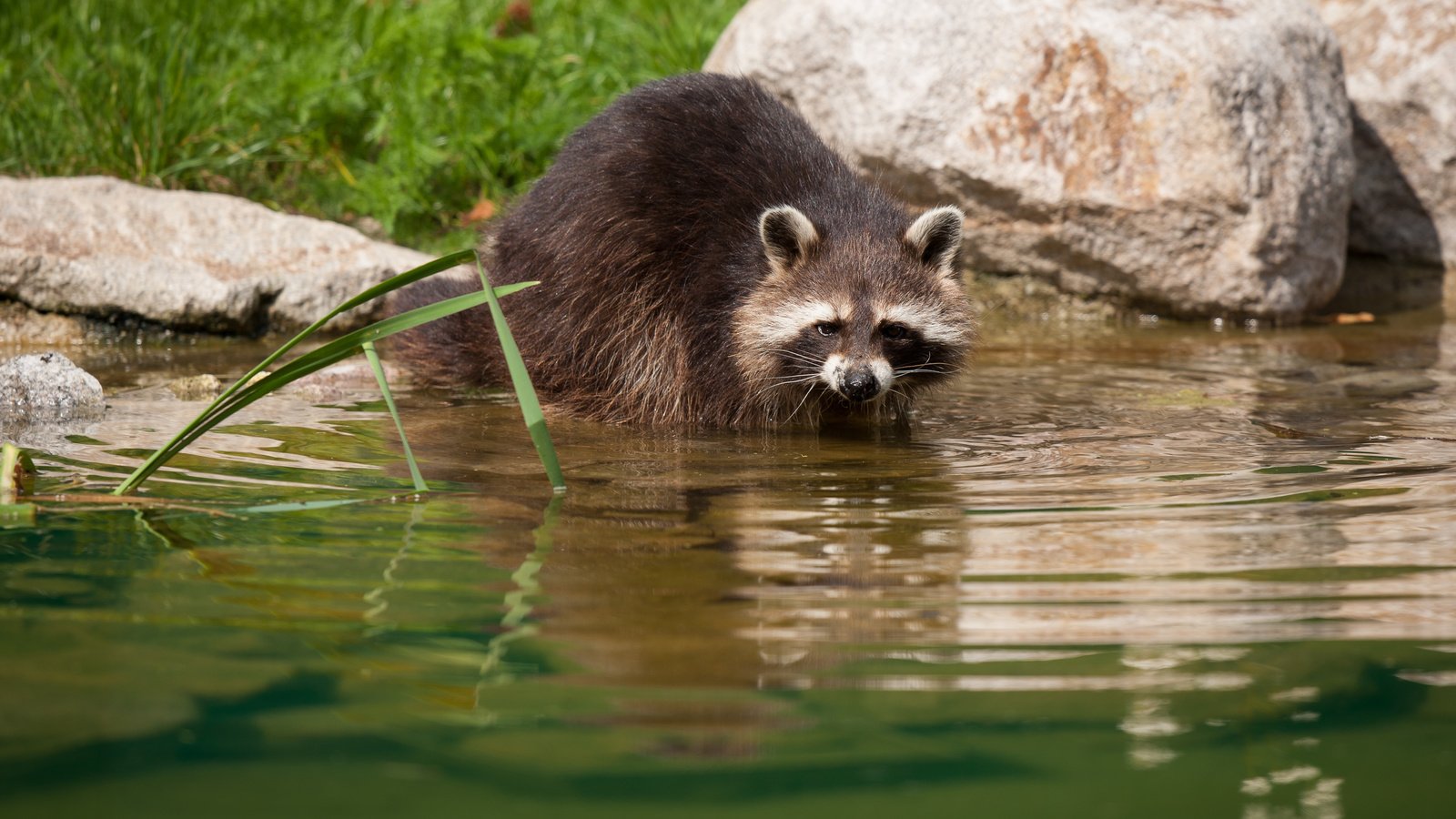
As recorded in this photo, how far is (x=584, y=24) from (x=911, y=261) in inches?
171

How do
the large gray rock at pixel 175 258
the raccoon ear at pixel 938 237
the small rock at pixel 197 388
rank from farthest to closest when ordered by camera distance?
the large gray rock at pixel 175 258, the small rock at pixel 197 388, the raccoon ear at pixel 938 237

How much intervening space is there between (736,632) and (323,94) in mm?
5565

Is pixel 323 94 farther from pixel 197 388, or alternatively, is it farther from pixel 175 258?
pixel 197 388

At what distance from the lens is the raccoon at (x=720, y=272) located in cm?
450

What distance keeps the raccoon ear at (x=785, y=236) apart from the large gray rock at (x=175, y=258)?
7.14 feet

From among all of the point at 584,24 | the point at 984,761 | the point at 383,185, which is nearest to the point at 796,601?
the point at 984,761

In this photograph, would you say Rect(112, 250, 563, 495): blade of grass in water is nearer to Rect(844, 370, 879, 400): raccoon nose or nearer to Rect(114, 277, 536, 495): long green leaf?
Rect(114, 277, 536, 495): long green leaf

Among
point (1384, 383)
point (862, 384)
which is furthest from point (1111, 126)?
point (862, 384)

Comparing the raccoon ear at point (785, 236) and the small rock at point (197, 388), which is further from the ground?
the raccoon ear at point (785, 236)

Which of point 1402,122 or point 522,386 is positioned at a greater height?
point 1402,122

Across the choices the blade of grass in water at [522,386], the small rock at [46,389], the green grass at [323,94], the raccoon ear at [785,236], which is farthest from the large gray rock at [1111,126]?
the blade of grass in water at [522,386]

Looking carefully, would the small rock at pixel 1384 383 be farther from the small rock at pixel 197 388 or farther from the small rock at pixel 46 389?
the small rock at pixel 46 389

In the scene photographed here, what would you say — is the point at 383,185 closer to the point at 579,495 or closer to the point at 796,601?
the point at 579,495

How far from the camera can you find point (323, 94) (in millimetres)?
7082
